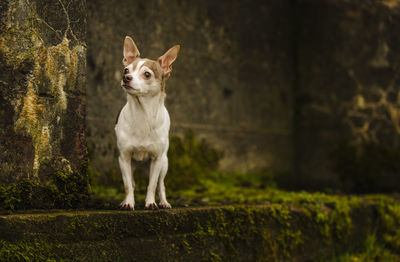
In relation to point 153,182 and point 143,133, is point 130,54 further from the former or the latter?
point 153,182

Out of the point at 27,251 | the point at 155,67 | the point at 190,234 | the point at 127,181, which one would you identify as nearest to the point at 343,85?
the point at 190,234

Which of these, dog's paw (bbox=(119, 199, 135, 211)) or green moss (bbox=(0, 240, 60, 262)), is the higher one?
dog's paw (bbox=(119, 199, 135, 211))

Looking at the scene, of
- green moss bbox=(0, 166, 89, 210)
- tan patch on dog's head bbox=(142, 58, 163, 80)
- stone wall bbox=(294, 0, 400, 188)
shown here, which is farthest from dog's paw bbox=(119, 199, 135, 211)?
stone wall bbox=(294, 0, 400, 188)

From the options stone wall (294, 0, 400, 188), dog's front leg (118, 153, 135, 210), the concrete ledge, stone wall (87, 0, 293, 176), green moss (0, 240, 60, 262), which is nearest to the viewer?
green moss (0, 240, 60, 262)

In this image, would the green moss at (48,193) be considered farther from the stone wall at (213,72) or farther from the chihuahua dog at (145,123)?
the stone wall at (213,72)

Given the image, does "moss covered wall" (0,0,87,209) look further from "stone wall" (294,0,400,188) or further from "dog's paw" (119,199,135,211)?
"stone wall" (294,0,400,188)

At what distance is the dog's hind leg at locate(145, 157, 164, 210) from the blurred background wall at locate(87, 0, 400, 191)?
9.06 feet

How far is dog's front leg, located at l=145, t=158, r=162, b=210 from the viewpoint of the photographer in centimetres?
354

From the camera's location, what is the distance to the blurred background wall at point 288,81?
Result: 6.75 m

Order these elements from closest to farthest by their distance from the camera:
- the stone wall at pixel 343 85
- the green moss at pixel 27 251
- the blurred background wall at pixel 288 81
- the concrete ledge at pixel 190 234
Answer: the green moss at pixel 27 251 < the concrete ledge at pixel 190 234 < the blurred background wall at pixel 288 81 < the stone wall at pixel 343 85

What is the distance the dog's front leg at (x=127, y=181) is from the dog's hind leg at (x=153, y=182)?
0.12m

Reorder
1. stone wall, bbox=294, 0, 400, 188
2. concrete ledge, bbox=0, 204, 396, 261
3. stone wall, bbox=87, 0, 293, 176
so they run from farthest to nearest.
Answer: stone wall, bbox=294, 0, 400, 188, stone wall, bbox=87, 0, 293, 176, concrete ledge, bbox=0, 204, 396, 261

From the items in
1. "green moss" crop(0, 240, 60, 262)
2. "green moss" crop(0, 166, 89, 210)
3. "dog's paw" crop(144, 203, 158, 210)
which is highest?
"green moss" crop(0, 166, 89, 210)

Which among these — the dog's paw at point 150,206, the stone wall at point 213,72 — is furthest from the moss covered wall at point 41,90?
the stone wall at point 213,72
